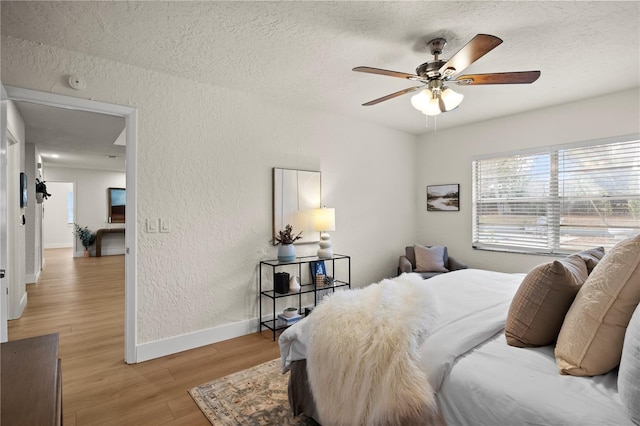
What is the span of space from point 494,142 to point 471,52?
2.88 meters

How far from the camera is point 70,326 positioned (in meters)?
3.54

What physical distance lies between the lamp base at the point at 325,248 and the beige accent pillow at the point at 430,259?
141cm

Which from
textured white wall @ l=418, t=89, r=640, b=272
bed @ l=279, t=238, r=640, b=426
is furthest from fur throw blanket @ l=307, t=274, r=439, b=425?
textured white wall @ l=418, t=89, r=640, b=272

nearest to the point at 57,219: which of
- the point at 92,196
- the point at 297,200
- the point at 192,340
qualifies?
the point at 92,196

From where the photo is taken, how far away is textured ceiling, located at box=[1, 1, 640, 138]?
77.9 inches

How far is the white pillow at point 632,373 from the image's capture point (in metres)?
0.95

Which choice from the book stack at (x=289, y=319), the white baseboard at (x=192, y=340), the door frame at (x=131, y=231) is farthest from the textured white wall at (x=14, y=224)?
the book stack at (x=289, y=319)

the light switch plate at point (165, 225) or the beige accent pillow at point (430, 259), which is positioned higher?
the light switch plate at point (165, 225)

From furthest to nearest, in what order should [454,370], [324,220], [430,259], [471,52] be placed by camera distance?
[430,259] < [324,220] < [471,52] < [454,370]

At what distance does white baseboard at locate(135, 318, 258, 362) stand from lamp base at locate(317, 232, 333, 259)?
3.39 ft

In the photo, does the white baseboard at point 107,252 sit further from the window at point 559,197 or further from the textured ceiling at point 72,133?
the window at point 559,197

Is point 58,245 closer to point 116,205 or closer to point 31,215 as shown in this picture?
point 116,205

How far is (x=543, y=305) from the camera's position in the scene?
4.53ft

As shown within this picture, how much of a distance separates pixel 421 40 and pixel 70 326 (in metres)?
4.56
